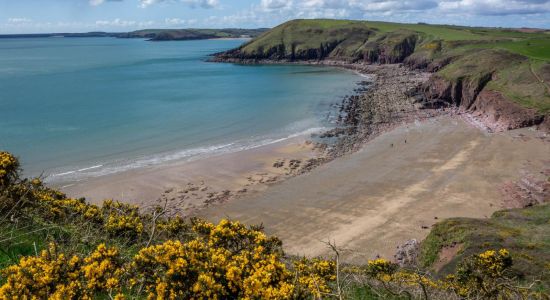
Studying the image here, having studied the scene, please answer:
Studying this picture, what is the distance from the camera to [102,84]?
87.9 metres

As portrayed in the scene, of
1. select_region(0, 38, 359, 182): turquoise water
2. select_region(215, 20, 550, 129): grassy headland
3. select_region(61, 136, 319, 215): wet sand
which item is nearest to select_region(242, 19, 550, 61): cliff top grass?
select_region(215, 20, 550, 129): grassy headland

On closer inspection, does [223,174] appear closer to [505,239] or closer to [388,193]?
[388,193]

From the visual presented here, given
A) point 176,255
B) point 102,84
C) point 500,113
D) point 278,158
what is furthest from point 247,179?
point 102,84

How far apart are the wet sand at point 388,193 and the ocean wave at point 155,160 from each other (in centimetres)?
1044

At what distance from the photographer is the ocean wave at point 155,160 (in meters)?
35.2

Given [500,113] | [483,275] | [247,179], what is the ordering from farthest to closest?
[500,113] < [247,179] < [483,275]

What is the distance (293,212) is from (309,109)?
37343 mm

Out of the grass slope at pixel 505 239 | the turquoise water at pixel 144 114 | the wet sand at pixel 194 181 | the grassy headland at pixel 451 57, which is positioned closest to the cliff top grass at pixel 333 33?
the grassy headland at pixel 451 57


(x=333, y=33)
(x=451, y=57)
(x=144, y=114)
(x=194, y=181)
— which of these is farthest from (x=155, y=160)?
(x=333, y=33)

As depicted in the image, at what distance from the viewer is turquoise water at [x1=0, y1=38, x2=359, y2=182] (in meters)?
41.0

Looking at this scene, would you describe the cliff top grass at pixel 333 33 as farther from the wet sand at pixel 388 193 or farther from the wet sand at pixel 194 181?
the wet sand at pixel 194 181

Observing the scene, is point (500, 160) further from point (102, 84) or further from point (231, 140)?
point (102, 84)

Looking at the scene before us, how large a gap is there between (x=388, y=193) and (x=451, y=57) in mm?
70343

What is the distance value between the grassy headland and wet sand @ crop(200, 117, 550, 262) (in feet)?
26.9
